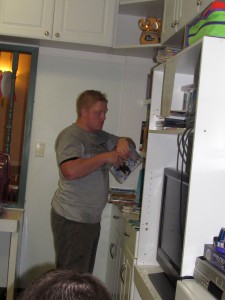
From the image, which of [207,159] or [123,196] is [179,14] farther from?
[123,196]

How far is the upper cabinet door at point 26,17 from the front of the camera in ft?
7.80

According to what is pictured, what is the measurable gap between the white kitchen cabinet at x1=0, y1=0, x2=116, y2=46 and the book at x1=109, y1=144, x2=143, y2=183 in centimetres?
81

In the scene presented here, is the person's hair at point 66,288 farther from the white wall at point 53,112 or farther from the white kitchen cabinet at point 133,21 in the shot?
the white wall at point 53,112

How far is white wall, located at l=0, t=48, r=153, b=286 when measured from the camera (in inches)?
107

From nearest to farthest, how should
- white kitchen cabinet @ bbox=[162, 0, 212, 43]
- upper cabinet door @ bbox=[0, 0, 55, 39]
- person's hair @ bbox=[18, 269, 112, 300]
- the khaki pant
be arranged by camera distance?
person's hair @ bbox=[18, 269, 112, 300]
white kitchen cabinet @ bbox=[162, 0, 212, 43]
the khaki pant
upper cabinet door @ bbox=[0, 0, 55, 39]

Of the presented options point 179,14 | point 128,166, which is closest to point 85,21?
point 179,14

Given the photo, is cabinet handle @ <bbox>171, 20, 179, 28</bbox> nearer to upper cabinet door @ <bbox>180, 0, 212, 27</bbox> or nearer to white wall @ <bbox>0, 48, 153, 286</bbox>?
upper cabinet door @ <bbox>180, 0, 212, 27</bbox>

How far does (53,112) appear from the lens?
107 inches

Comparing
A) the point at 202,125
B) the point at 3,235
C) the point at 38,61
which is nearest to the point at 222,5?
the point at 202,125

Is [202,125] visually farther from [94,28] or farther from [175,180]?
[94,28]

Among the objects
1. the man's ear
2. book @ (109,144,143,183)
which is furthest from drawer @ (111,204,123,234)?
the man's ear

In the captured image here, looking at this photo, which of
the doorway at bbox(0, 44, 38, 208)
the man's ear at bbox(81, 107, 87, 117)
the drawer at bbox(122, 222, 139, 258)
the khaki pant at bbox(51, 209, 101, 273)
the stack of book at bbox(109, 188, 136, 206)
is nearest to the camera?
the drawer at bbox(122, 222, 139, 258)

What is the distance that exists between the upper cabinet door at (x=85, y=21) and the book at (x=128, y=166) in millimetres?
790

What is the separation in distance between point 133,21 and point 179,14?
0.93 meters
